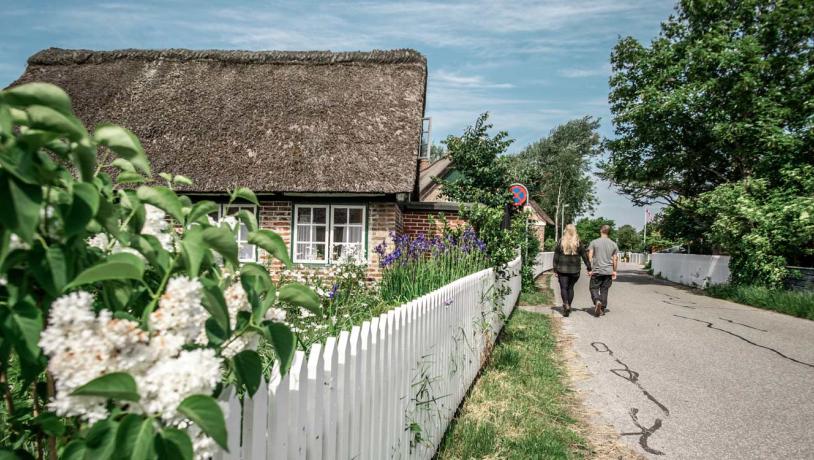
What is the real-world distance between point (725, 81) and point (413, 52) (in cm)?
1200

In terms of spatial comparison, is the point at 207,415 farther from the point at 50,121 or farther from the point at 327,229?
the point at 327,229

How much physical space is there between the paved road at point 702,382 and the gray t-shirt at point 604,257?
96 cm

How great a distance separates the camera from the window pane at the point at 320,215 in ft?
40.2

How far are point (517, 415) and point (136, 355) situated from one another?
4054 millimetres

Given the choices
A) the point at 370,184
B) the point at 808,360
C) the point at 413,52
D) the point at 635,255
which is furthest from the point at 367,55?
the point at 635,255

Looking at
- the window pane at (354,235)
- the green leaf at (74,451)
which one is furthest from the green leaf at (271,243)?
the window pane at (354,235)

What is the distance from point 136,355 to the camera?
917mm

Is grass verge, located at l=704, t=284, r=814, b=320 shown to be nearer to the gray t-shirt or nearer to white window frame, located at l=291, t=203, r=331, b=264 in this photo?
the gray t-shirt

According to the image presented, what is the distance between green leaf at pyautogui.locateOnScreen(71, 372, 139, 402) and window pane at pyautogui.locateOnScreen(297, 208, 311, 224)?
11595mm

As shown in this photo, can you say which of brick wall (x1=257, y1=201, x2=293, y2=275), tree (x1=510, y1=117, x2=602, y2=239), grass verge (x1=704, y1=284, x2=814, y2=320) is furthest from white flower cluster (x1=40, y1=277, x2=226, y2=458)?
tree (x1=510, y1=117, x2=602, y2=239)

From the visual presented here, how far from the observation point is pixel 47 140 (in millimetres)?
845

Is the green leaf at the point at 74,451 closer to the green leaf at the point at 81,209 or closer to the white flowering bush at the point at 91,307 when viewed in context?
the white flowering bush at the point at 91,307

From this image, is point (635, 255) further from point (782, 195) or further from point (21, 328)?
point (21, 328)

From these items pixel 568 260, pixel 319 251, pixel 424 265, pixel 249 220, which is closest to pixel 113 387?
pixel 249 220
